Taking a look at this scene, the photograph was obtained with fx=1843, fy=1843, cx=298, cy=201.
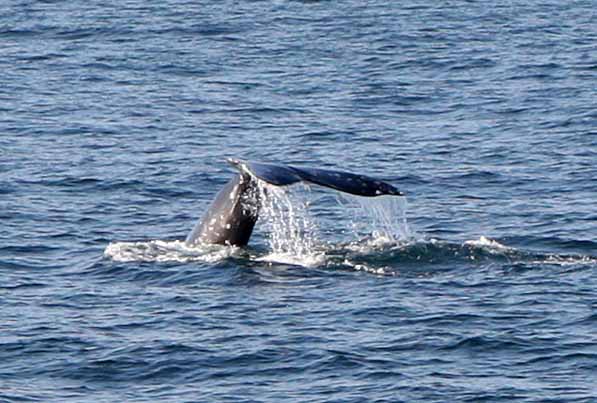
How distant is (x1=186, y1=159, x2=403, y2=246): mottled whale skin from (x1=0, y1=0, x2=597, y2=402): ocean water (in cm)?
23

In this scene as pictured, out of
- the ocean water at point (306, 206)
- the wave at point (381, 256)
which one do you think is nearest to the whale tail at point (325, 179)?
the ocean water at point (306, 206)

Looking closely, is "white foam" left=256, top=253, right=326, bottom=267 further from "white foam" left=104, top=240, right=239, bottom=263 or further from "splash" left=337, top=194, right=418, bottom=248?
"splash" left=337, top=194, right=418, bottom=248

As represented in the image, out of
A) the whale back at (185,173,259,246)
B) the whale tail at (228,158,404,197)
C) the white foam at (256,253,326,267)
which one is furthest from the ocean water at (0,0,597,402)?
the whale tail at (228,158,404,197)

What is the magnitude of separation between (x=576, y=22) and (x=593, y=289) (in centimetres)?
2332

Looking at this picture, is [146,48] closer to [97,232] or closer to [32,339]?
[97,232]

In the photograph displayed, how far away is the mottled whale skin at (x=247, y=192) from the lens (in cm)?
1902

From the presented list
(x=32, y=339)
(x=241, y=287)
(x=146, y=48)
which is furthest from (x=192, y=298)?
(x=146, y=48)

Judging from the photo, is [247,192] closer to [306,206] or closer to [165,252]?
[165,252]

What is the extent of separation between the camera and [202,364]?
1738 centimetres

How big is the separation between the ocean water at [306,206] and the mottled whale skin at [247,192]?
0.23m

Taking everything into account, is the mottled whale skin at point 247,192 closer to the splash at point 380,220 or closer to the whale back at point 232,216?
the whale back at point 232,216

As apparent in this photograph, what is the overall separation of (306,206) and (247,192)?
4.76 meters

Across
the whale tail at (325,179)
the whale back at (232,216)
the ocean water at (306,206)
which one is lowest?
the ocean water at (306,206)

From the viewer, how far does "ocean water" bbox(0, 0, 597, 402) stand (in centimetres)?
1736
